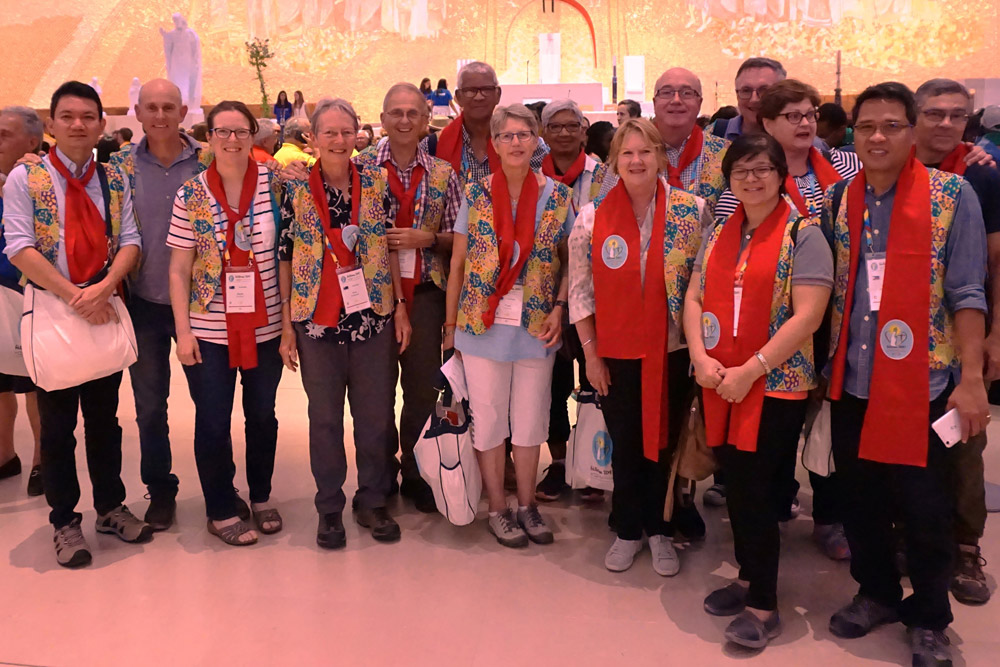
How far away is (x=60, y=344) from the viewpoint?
130 inches

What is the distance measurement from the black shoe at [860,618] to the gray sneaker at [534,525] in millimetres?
1196

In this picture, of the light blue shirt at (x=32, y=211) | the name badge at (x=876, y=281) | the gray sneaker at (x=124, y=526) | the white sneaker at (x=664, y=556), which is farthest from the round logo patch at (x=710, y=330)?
the gray sneaker at (x=124, y=526)

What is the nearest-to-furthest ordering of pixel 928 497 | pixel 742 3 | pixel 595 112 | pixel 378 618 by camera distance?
pixel 928 497 < pixel 378 618 < pixel 595 112 < pixel 742 3

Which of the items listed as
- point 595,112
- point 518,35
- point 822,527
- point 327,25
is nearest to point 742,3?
point 518,35

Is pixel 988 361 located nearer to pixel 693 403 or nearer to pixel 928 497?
pixel 928 497

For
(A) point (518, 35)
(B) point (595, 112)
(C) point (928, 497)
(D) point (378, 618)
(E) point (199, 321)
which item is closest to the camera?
(C) point (928, 497)

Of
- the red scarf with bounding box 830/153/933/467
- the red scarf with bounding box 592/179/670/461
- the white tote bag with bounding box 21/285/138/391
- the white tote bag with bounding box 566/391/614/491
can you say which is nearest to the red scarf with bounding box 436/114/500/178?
the red scarf with bounding box 592/179/670/461

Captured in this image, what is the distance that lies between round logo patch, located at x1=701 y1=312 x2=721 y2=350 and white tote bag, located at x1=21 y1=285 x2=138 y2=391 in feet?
7.60

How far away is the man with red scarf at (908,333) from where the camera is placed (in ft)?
8.27

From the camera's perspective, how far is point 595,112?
14.2 m

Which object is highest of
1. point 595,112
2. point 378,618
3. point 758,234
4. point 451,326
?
point 595,112

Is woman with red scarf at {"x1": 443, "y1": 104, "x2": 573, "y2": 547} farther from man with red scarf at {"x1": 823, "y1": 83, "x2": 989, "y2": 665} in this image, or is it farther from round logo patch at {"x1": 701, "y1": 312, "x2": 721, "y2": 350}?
man with red scarf at {"x1": 823, "y1": 83, "x2": 989, "y2": 665}

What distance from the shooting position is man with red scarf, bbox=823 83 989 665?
8.27 ft

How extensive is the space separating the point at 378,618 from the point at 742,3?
796 inches
